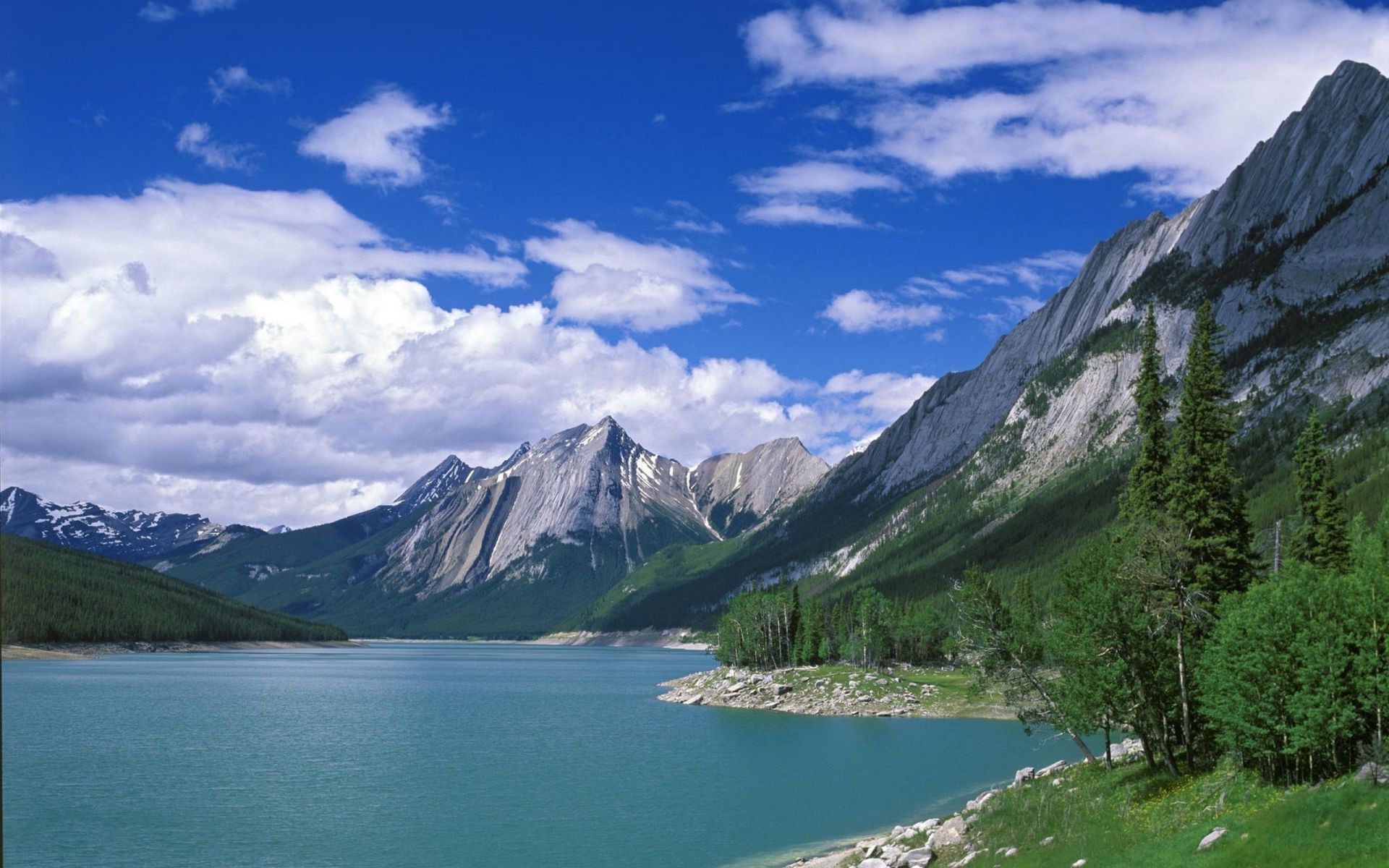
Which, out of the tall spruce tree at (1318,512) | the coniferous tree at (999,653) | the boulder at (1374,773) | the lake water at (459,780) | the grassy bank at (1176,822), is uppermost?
the tall spruce tree at (1318,512)

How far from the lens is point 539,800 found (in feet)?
221

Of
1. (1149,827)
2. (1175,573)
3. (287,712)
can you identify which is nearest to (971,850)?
(1149,827)

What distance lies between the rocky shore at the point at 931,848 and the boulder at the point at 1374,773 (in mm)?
10184

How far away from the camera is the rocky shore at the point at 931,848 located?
4366cm

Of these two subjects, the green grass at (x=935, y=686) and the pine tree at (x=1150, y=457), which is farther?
the green grass at (x=935, y=686)

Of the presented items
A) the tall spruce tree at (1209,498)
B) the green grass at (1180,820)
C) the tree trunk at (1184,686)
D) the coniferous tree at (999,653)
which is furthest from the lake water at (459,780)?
the tall spruce tree at (1209,498)

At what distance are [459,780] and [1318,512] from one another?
64629mm

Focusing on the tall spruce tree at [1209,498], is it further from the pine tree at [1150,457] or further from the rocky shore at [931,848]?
the rocky shore at [931,848]

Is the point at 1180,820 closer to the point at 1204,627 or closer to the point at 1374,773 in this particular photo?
the point at 1374,773

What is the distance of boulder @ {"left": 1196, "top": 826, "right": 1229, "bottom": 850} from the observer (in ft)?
117

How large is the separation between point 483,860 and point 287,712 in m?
76.9

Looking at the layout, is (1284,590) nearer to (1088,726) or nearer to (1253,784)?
(1253,784)

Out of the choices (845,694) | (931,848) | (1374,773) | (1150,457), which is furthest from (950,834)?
(845,694)

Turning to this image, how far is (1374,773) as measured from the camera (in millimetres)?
34562
